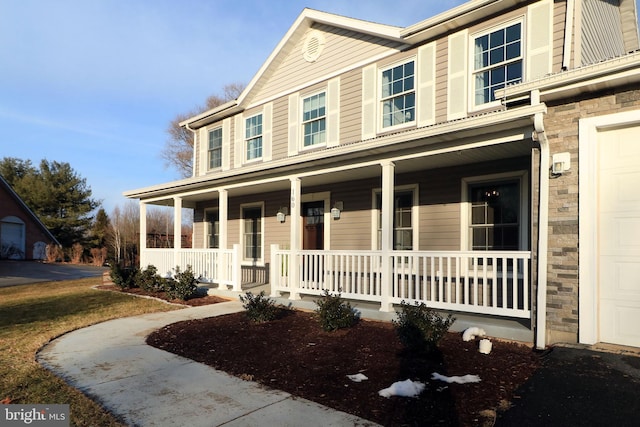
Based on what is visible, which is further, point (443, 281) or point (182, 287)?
point (182, 287)

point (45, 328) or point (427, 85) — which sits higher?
point (427, 85)

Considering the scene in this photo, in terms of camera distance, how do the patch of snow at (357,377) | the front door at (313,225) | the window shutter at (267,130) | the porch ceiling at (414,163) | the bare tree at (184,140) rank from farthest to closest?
1. the bare tree at (184,140)
2. the window shutter at (267,130)
3. the front door at (313,225)
4. the porch ceiling at (414,163)
5. the patch of snow at (357,377)

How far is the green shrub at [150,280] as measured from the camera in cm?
1114

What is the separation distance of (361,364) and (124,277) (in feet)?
31.7

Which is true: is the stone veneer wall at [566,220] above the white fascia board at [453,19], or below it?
below

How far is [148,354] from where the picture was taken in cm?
563

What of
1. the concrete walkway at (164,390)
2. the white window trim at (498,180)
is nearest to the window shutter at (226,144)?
the concrete walkway at (164,390)

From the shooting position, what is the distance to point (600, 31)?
8.22 m

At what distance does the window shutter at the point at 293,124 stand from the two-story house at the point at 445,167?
4cm

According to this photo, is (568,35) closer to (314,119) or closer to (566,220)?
(566,220)

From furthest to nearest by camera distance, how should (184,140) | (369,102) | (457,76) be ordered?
→ (184,140) < (369,102) < (457,76)

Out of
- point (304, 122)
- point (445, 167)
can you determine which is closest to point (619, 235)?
point (445, 167)

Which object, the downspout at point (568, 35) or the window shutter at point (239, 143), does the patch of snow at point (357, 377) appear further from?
the window shutter at point (239, 143)

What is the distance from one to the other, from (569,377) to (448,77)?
5.97 metres
